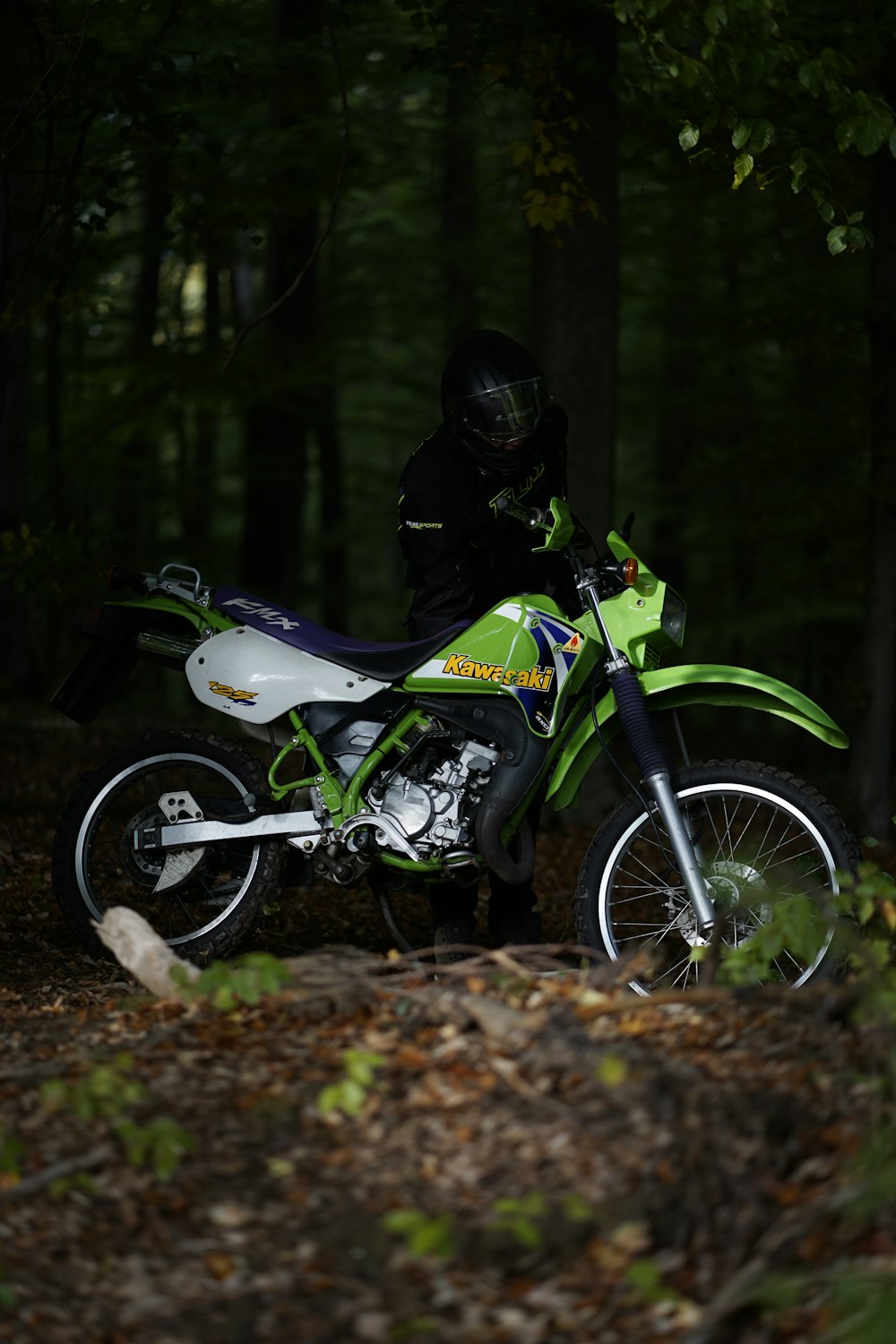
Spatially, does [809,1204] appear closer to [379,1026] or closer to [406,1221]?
[406,1221]

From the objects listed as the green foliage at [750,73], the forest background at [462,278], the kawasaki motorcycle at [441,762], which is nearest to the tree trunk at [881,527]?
the forest background at [462,278]

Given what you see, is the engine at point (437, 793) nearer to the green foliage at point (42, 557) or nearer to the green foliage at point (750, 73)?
the green foliage at point (750, 73)

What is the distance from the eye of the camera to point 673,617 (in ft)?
15.6

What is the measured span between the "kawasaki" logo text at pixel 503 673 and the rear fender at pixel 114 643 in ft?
3.08

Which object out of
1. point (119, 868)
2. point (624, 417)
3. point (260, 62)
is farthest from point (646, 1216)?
point (624, 417)

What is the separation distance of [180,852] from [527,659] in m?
1.39

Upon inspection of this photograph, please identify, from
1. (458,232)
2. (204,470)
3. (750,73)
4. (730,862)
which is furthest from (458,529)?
(204,470)

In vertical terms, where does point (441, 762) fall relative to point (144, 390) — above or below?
below

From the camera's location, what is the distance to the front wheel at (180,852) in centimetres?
495

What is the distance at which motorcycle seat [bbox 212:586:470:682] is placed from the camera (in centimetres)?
479

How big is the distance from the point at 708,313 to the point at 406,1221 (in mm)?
9975

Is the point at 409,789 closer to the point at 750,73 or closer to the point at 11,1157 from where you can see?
the point at 11,1157

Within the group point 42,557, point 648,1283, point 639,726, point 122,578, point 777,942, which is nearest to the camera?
point 648,1283

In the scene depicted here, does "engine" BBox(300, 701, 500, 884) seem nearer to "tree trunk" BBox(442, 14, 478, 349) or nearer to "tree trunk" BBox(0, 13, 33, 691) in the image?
"tree trunk" BBox(0, 13, 33, 691)
